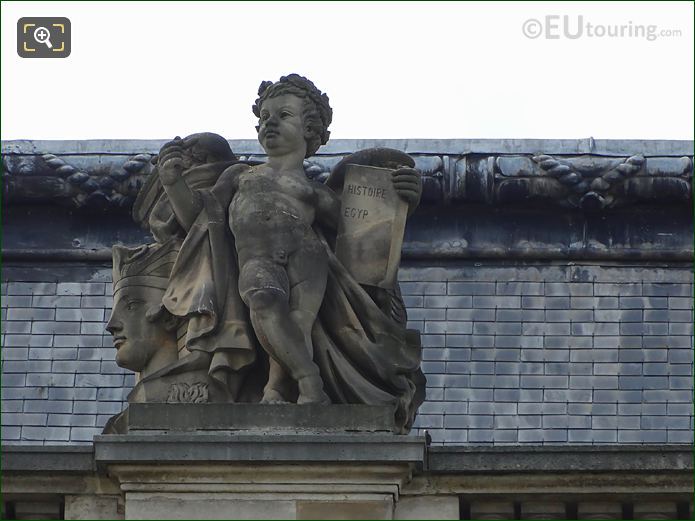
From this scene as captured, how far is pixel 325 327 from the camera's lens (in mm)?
30125

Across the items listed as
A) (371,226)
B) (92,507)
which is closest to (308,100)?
(371,226)

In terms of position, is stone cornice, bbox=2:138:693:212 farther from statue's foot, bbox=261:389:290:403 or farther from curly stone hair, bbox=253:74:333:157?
statue's foot, bbox=261:389:290:403

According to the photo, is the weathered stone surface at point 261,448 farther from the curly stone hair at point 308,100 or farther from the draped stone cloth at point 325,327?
the curly stone hair at point 308,100

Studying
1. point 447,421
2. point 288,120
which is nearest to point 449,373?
point 447,421

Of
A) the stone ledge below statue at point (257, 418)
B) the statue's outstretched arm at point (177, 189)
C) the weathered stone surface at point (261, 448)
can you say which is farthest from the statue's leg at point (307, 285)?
the weathered stone surface at point (261, 448)

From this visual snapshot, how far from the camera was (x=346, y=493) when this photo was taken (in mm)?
28781

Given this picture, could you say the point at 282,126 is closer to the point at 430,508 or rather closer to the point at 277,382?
the point at 277,382

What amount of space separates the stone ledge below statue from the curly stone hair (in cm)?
290

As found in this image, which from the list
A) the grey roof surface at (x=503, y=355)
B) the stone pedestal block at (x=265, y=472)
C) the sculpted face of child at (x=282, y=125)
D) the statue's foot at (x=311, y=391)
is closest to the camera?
the stone pedestal block at (x=265, y=472)

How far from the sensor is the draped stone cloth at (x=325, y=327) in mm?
29688

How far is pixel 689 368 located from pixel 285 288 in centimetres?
775

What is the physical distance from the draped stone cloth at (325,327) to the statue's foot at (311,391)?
0.20 metres

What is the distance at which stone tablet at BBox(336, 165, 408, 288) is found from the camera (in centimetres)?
3036

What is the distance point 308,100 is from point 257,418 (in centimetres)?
329
